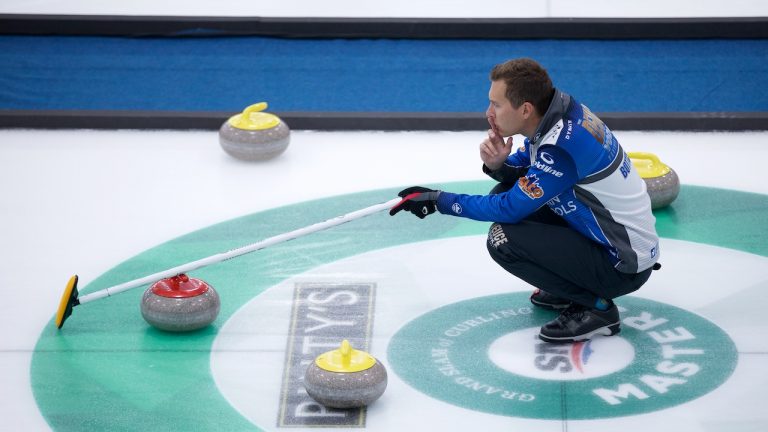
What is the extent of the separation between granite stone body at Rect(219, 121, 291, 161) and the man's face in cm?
193

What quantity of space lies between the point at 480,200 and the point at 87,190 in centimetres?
230

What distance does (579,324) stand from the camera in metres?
4.42

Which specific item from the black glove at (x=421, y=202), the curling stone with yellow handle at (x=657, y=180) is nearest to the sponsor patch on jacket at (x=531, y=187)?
the black glove at (x=421, y=202)

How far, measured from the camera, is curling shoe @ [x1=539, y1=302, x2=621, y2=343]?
174 inches

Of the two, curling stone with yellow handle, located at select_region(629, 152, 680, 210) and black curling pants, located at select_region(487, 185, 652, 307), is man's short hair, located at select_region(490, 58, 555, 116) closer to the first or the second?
black curling pants, located at select_region(487, 185, 652, 307)

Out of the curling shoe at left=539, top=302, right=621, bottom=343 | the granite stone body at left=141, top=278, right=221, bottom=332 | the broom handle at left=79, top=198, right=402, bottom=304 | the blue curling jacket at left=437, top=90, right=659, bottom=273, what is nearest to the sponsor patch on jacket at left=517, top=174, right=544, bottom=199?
the blue curling jacket at left=437, top=90, right=659, bottom=273

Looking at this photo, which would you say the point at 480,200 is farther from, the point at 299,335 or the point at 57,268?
the point at 57,268

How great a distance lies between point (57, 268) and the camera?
5180 millimetres

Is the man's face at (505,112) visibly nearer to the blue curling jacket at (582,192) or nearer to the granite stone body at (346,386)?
the blue curling jacket at (582,192)

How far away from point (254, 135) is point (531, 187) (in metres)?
2.11

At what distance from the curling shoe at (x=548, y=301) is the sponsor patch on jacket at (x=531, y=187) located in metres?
0.61

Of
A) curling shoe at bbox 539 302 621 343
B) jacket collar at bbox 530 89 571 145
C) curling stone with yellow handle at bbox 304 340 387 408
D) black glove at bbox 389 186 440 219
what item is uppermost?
jacket collar at bbox 530 89 571 145

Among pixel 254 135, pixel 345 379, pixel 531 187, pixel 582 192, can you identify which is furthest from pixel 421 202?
pixel 254 135

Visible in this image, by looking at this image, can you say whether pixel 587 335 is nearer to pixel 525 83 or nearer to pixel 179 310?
pixel 525 83
